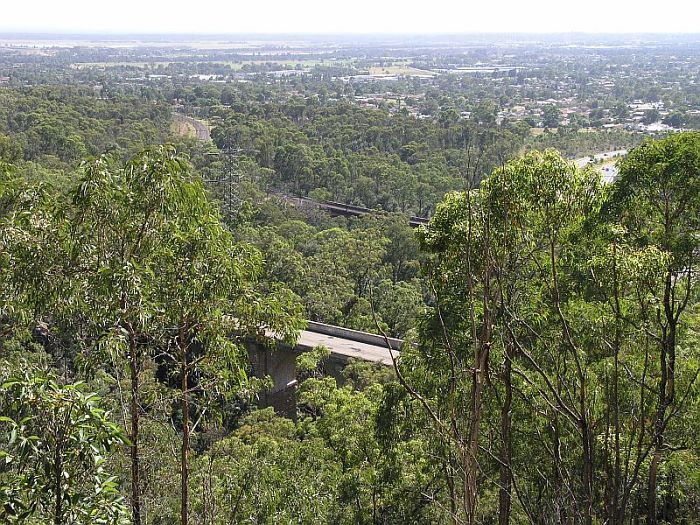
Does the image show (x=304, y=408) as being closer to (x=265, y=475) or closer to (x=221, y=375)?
(x=265, y=475)

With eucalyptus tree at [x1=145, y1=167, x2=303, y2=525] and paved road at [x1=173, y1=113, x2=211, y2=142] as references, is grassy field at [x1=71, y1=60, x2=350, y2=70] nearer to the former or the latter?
paved road at [x1=173, y1=113, x2=211, y2=142]

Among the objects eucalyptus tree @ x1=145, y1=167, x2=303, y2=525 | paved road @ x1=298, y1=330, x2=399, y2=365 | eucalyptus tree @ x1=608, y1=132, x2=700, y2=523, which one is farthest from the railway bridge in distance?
eucalyptus tree @ x1=145, y1=167, x2=303, y2=525

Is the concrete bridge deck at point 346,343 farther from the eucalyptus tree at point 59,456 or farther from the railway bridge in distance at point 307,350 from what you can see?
the eucalyptus tree at point 59,456

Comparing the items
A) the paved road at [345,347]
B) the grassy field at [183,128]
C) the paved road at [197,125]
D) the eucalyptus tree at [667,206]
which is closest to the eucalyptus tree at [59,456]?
the eucalyptus tree at [667,206]

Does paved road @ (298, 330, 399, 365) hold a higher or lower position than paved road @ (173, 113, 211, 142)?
higher

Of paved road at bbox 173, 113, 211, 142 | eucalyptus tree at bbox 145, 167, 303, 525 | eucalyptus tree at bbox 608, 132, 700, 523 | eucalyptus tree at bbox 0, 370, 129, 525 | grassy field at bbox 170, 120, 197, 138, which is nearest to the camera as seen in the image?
eucalyptus tree at bbox 0, 370, 129, 525

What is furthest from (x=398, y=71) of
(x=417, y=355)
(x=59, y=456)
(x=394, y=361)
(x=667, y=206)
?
(x=394, y=361)

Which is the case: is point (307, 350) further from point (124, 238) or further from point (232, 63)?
point (232, 63)
